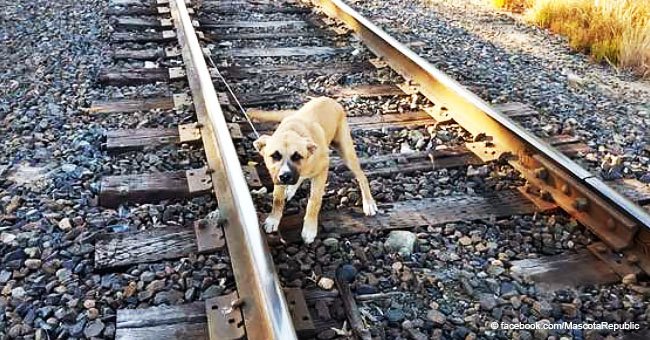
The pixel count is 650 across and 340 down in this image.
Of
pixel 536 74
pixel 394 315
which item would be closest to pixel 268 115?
pixel 394 315

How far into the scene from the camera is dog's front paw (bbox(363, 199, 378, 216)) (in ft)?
10.5

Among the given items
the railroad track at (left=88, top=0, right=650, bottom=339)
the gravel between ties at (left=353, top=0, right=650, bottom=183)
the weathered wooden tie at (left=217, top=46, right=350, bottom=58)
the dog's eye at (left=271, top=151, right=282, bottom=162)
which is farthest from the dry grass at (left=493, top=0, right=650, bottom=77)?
the dog's eye at (left=271, top=151, right=282, bottom=162)

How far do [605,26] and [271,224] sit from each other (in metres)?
4.75

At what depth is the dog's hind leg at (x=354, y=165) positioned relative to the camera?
322cm

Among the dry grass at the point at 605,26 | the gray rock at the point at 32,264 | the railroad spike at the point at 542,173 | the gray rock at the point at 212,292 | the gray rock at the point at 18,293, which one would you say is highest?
the dry grass at the point at 605,26

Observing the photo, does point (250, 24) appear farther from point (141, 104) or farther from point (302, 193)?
point (302, 193)

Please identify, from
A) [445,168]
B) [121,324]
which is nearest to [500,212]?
[445,168]

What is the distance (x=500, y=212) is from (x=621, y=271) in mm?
664

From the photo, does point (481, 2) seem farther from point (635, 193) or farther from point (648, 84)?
point (635, 193)

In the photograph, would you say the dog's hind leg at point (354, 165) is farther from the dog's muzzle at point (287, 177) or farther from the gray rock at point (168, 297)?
the gray rock at point (168, 297)

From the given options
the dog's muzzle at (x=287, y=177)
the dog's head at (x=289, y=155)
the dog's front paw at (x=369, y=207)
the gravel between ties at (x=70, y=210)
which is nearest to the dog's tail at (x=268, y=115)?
the gravel between ties at (x=70, y=210)

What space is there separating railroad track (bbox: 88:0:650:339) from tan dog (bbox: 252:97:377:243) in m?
0.10

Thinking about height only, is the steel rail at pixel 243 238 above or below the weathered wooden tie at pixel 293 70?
above

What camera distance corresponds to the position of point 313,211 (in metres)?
2.97
